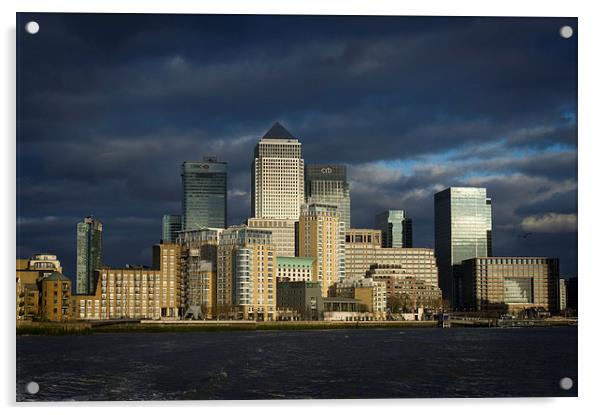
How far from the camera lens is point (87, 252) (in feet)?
251

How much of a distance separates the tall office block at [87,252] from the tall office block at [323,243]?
18111mm

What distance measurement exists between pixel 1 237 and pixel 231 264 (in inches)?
2174

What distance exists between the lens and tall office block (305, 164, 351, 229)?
113 m

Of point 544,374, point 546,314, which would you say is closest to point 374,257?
point 546,314

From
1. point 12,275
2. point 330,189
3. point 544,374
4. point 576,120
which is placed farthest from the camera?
point 330,189

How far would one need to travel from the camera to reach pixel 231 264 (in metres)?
67.6

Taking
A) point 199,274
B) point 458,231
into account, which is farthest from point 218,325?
point 458,231

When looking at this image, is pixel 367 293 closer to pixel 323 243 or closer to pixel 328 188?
pixel 323 243

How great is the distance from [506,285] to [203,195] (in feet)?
108

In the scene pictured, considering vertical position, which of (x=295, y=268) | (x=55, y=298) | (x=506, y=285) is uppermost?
(x=295, y=268)

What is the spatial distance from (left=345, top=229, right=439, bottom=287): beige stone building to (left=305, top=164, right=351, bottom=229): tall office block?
13.6 metres

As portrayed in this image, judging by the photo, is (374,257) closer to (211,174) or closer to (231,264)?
(211,174)

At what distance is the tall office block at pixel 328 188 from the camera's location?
11256 cm

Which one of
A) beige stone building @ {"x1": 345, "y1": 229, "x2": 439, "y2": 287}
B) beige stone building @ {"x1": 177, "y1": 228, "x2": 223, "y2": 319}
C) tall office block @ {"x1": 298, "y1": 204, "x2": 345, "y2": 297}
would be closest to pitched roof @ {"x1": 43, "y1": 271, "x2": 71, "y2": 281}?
beige stone building @ {"x1": 177, "y1": 228, "x2": 223, "y2": 319}
